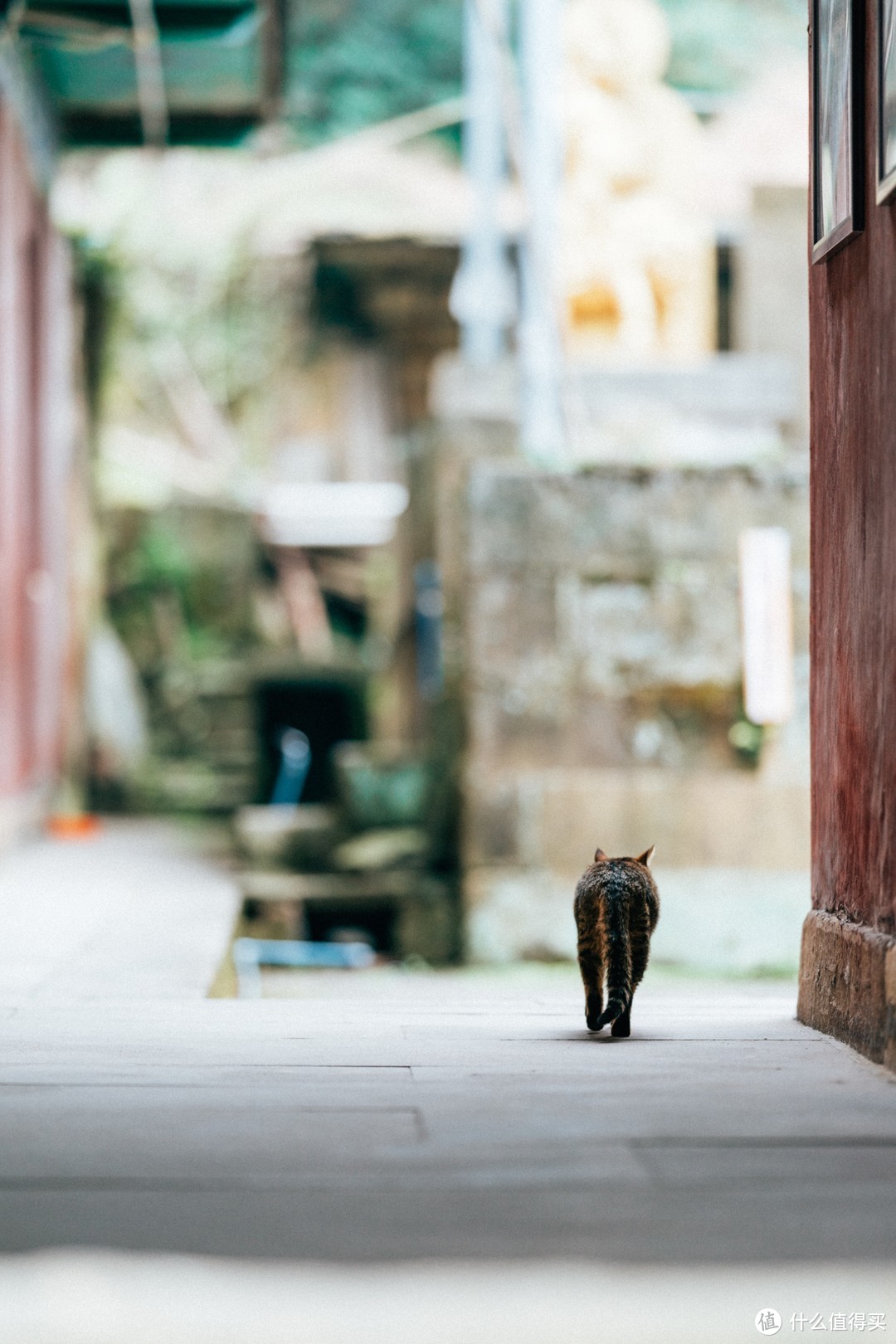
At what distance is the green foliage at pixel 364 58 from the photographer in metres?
15.2

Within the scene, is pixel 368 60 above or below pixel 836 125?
above

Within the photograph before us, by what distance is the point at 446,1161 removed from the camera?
6.64ft

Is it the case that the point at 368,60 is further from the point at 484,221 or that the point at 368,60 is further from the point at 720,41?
the point at 484,221

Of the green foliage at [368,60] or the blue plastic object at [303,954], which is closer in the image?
the blue plastic object at [303,954]

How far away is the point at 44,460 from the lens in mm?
11133

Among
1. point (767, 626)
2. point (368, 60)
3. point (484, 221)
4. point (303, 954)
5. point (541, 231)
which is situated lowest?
point (303, 954)

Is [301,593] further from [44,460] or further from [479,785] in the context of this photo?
[479,785]

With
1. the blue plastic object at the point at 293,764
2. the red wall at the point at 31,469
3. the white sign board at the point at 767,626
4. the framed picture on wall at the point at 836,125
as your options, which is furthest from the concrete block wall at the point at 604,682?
the blue plastic object at the point at 293,764

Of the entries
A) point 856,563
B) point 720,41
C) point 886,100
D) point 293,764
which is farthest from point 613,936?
point 720,41

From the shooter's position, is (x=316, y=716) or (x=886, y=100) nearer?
(x=886, y=100)

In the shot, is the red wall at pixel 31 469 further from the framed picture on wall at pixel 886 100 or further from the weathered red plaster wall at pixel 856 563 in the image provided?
the framed picture on wall at pixel 886 100

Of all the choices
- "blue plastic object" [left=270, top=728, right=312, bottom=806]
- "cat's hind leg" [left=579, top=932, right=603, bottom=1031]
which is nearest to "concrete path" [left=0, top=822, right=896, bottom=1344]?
"cat's hind leg" [left=579, top=932, right=603, bottom=1031]

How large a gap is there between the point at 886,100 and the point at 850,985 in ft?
6.01

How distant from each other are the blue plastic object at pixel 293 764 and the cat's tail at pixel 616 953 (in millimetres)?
10881
